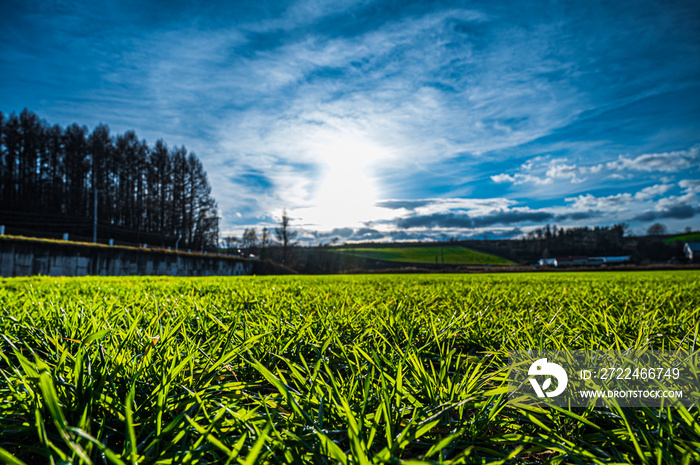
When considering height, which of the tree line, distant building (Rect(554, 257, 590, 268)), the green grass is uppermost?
the tree line

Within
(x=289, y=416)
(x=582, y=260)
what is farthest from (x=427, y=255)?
(x=289, y=416)

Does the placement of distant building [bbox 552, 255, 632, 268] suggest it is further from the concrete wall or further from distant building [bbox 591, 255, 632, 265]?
the concrete wall

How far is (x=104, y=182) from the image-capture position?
171 ft

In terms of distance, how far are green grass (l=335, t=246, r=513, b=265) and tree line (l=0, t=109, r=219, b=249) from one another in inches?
1290

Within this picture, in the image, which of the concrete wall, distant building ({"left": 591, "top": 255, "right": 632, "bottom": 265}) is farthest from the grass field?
distant building ({"left": 591, "top": 255, "right": 632, "bottom": 265})

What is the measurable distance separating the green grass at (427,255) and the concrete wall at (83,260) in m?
46.1

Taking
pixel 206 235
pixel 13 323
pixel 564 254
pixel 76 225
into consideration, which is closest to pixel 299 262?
pixel 206 235

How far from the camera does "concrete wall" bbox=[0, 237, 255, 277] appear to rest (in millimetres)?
16109

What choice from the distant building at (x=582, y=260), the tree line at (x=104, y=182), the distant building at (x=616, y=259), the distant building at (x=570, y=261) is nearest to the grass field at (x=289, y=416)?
the tree line at (x=104, y=182)

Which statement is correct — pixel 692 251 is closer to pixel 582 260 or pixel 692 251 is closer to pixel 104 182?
pixel 582 260

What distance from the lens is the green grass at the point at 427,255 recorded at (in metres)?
75.9

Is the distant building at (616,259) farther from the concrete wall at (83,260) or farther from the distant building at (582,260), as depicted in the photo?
the concrete wall at (83,260)

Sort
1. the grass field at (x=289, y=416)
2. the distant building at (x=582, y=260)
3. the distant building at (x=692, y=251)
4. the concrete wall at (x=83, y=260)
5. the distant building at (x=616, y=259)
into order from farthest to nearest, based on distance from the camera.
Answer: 1. the distant building at (x=692, y=251)
2. the distant building at (x=582, y=260)
3. the distant building at (x=616, y=259)
4. the concrete wall at (x=83, y=260)
5. the grass field at (x=289, y=416)

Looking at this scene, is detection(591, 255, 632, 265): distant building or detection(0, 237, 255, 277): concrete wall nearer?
detection(0, 237, 255, 277): concrete wall
